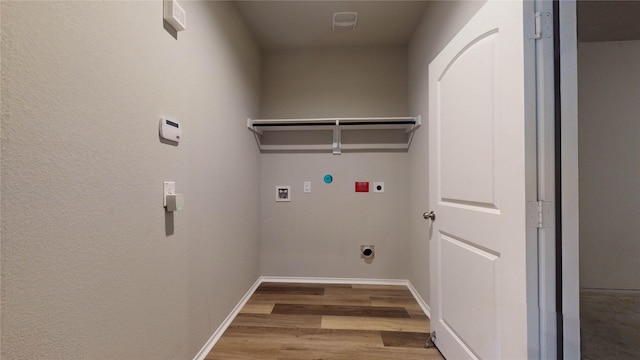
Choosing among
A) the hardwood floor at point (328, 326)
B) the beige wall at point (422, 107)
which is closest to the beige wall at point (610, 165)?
the beige wall at point (422, 107)

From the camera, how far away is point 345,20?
231 centimetres

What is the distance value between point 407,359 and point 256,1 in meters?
2.80

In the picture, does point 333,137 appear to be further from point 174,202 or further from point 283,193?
point 174,202

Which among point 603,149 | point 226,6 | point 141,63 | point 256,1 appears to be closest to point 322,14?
point 256,1

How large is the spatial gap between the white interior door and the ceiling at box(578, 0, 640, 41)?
1648 mm

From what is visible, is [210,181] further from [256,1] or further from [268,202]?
[256,1]

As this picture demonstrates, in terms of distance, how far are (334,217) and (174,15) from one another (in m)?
2.14

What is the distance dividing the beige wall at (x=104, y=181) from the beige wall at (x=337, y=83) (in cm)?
114

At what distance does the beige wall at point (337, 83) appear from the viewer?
2.76 meters

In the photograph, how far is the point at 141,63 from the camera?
3.51ft

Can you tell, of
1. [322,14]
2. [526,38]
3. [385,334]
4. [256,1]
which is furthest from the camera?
[322,14]

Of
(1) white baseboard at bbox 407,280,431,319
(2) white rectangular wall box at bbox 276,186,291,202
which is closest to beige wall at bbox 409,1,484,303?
(1) white baseboard at bbox 407,280,431,319

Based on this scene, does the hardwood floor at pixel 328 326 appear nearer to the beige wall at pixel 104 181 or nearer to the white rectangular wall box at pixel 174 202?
the beige wall at pixel 104 181


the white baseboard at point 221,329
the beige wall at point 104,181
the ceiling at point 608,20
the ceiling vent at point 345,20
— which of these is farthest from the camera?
the ceiling vent at point 345,20
